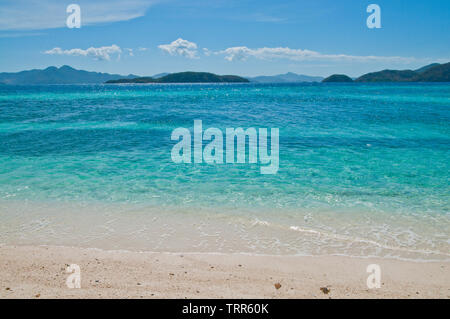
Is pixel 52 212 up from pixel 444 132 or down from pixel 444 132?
down

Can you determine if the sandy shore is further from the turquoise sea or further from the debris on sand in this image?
the turquoise sea

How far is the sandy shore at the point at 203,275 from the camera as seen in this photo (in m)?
5.39

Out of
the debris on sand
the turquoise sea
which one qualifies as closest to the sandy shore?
the debris on sand

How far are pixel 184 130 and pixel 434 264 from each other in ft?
67.1

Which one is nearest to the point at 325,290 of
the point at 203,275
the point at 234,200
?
the point at 203,275

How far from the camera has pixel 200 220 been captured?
28.4 ft

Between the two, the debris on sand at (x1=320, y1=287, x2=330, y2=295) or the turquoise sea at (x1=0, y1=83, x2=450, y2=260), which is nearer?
the debris on sand at (x1=320, y1=287, x2=330, y2=295)

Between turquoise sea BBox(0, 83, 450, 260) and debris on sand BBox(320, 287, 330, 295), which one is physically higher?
turquoise sea BBox(0, 83, 450, 260)

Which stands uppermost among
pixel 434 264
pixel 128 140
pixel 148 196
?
pixel 128 140

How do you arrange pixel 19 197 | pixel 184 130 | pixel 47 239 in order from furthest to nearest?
pixel 184 130 < pixel 19 197 < pixel 47 239

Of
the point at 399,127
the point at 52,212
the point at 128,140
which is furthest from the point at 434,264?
the point at 399,127

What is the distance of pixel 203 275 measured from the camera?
19.7ft

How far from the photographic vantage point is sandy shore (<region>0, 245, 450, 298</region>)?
5.39 m

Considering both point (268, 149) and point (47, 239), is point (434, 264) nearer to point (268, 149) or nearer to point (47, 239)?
point (47, 239)
